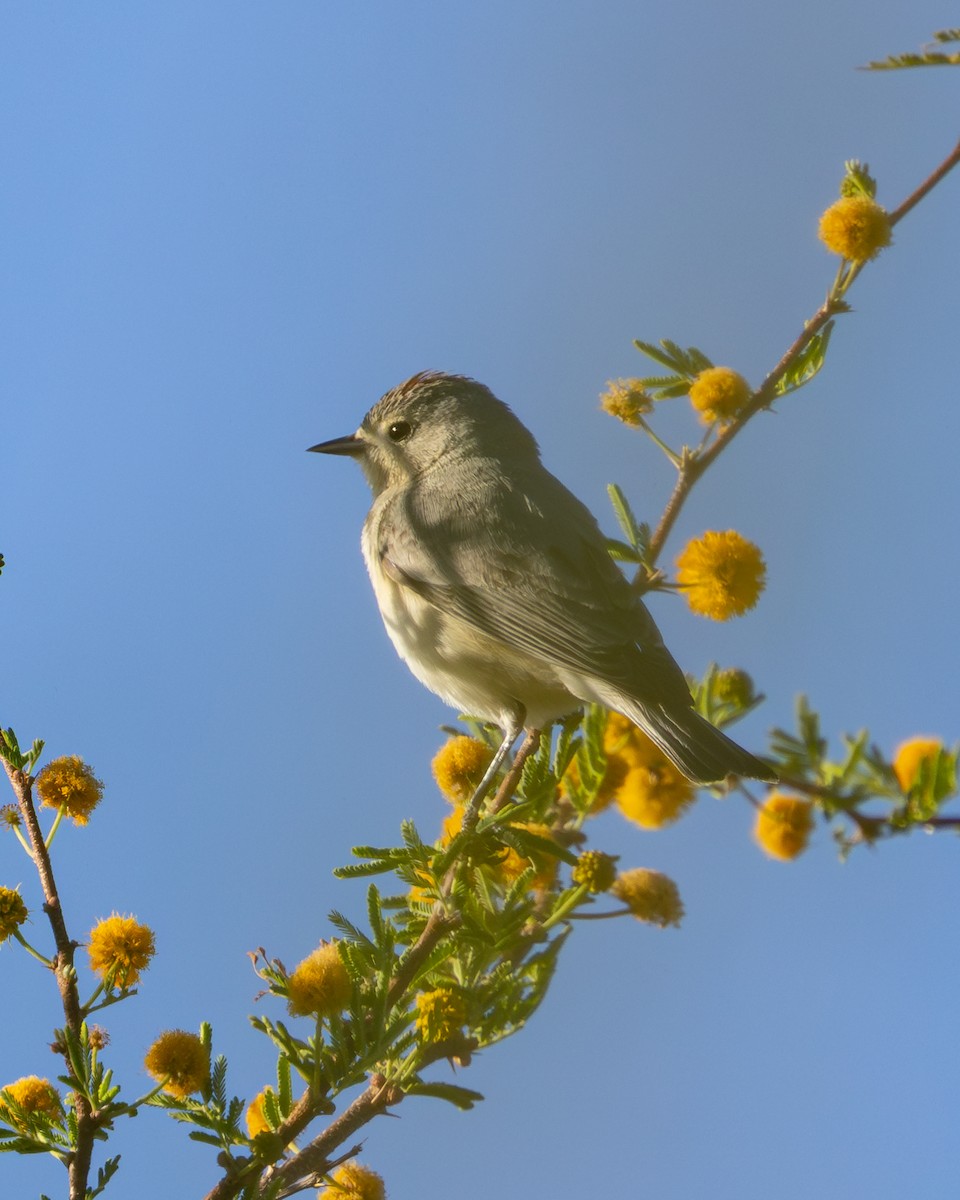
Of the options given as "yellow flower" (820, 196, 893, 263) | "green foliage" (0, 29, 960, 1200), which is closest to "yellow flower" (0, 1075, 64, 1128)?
"green foliage" (0, 29, 960, 1200)

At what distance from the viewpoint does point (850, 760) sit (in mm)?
2703

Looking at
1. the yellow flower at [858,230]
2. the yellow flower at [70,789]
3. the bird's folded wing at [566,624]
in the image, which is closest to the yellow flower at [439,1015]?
the yellow flower at [70,789]

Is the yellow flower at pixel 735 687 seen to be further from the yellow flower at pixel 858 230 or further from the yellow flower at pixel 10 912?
the yellow flower at pixel 10 912

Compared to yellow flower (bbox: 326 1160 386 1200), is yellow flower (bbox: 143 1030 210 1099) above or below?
above

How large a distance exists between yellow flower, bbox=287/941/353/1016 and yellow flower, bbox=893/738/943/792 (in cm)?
134

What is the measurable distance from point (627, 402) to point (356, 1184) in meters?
2.02

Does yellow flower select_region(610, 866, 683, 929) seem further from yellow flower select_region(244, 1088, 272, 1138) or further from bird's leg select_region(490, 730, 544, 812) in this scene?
yellow flower select_region(244, 1088, 272, 1138)

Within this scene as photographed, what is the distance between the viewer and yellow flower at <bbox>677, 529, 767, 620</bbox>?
9.94 ft

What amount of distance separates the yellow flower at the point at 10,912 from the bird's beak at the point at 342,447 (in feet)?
9.95

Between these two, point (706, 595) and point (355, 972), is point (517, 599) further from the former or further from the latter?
point (355, 972)

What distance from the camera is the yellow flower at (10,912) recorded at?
73.5 inches

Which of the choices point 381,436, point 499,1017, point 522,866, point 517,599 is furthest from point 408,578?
point 499,1017

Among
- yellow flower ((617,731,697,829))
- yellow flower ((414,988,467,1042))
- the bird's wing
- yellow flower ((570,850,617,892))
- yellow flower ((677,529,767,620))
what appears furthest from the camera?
the bird's wing

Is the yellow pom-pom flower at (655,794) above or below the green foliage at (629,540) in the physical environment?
below
